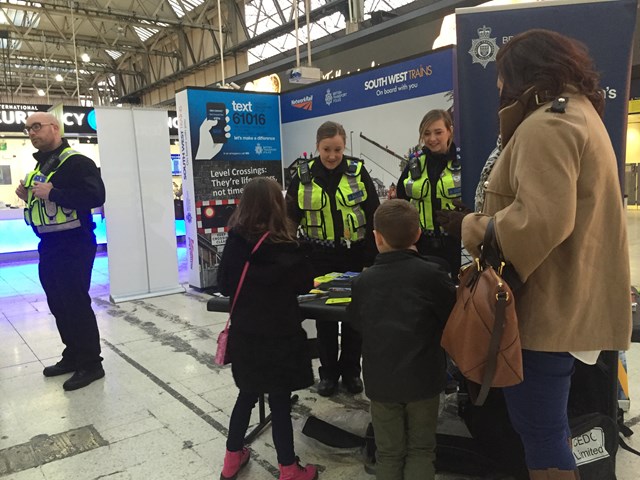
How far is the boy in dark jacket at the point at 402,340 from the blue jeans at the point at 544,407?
34 centimetres

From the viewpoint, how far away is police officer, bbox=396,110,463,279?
284 cm

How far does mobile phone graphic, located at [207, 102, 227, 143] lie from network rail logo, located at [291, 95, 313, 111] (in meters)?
0.80

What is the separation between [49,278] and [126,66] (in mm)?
20301

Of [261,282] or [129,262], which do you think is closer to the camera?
[261,282]

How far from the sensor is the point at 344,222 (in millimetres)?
2807

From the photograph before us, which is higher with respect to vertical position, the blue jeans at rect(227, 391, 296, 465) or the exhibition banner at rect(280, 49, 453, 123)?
the exhibition banner at rect(280, 49, 453, 123)

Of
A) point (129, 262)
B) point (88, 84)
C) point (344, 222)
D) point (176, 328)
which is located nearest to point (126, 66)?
point (88, 84)

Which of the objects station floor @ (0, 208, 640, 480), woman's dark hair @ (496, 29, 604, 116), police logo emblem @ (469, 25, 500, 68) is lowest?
station floor @ (0, 208, 640, 480)

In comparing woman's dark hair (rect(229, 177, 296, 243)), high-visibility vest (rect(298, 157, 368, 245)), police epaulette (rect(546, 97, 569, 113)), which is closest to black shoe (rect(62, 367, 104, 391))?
high-visibility vest (rect(298, 157, 368, 245))

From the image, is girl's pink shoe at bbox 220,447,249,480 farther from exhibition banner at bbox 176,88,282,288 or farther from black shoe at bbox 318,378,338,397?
exhibition banner at bbox 176,88,282,288

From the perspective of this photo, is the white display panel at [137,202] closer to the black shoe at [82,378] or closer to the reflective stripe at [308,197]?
the black shoe at [82,378]

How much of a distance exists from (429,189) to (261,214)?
4.19 feet

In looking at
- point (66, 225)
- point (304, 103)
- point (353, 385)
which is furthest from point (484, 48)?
point (304, 103)

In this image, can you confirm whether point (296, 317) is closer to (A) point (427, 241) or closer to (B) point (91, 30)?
(A) point (427, 241)
